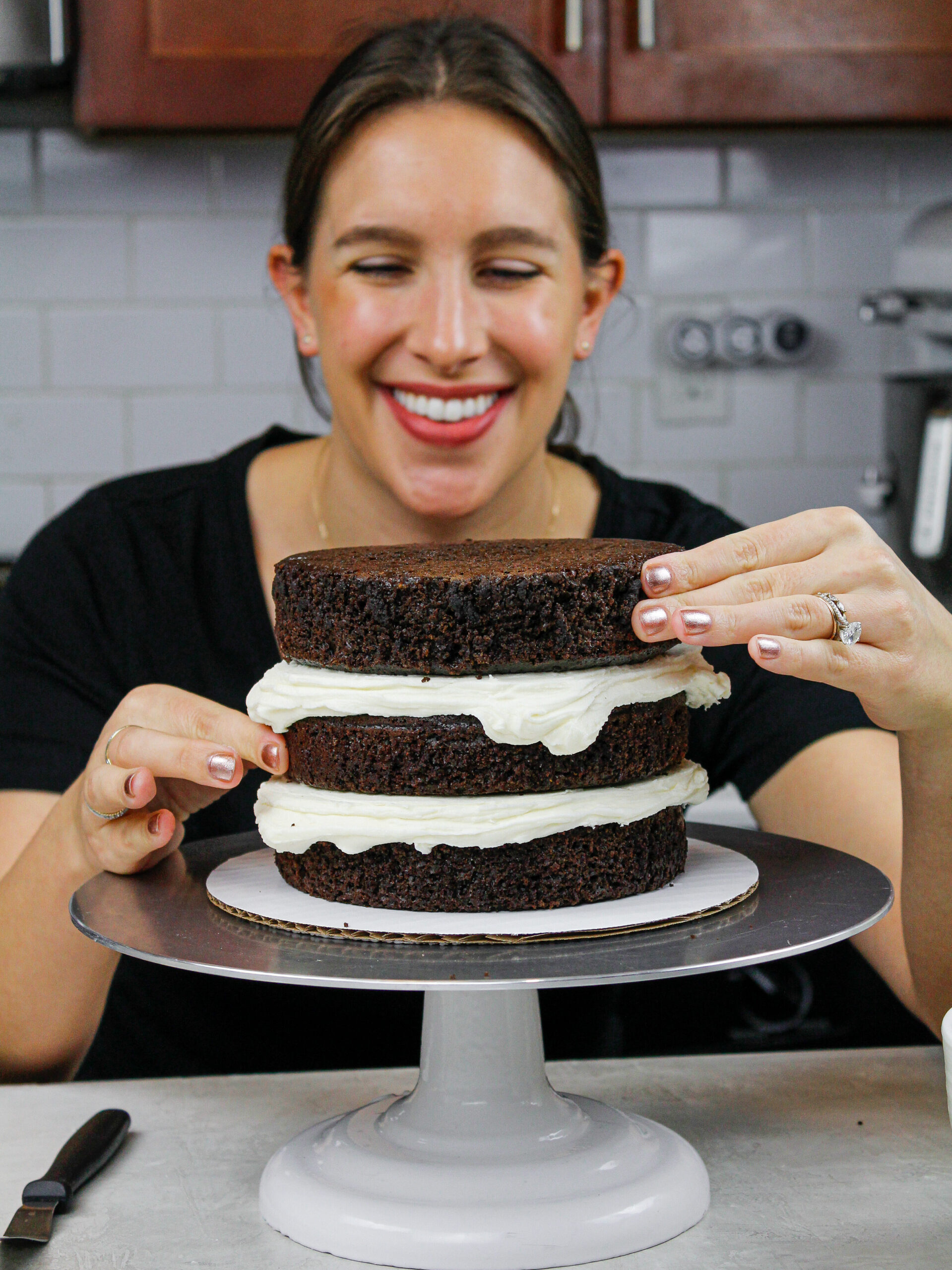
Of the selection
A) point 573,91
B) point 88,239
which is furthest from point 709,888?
point 88,239

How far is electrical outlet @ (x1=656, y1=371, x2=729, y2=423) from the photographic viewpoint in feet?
8.49

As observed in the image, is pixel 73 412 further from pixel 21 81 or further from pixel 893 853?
pixel 893 853

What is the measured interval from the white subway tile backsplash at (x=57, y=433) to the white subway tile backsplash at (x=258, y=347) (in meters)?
0.21

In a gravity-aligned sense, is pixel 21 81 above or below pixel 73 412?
Result: above

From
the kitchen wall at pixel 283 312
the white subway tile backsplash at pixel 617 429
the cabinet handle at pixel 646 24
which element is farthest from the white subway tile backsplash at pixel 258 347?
the cabinet handle at pixel 646 24

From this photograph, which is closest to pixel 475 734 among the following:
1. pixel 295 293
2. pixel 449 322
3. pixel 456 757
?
pixel 456 757

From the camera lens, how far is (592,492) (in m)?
1.70

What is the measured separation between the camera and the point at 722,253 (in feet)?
8.45

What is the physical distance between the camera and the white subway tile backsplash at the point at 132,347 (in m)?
2.49

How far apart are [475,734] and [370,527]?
0.81m

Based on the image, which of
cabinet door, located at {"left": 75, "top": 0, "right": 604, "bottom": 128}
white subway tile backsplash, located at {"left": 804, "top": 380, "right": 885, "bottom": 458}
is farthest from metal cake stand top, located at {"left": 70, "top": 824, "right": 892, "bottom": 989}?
white subway tile backsplash, located at {"left": 804, "top": 380, "right": 885, "bottom": 458}

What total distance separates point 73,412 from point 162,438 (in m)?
0.16

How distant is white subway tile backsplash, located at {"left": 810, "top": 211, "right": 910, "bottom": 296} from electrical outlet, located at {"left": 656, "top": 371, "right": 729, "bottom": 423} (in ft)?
0.83

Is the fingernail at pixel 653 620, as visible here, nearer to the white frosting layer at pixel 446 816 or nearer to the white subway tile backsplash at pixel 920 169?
the white frosting layer at pixel 446 816
